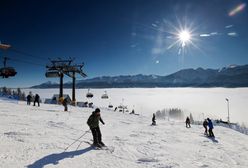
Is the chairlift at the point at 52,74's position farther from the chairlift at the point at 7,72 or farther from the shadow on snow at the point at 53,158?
the shadow on snow at the point at 53,158

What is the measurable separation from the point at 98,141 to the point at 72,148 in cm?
135

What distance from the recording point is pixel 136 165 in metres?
8.55

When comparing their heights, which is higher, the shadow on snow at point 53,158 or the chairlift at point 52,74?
the chairlift at point 52,74

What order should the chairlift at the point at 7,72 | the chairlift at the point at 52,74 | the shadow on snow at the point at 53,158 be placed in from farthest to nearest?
the chairlift at the point at 52,74
the chairlift at the point at 7,72
the shadow on snow at the point at 53,158

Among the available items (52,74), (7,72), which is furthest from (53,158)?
(52,74)

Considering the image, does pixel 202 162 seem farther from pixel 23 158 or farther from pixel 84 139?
pixel 23 158

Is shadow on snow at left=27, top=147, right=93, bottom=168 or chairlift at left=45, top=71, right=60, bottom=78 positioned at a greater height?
chairlift at left=45, top=71, right=60, bottom=78

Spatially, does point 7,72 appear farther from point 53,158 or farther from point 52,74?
point 53,158

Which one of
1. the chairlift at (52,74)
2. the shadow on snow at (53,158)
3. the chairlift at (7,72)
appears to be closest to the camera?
the shadow on snow at (53,158)

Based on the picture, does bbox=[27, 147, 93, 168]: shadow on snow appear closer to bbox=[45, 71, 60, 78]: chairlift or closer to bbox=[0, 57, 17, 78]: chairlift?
bbox=[0, 57, 17, 78]: chairlift

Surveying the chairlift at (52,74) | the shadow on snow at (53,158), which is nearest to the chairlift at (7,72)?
the chairlift at (52,74)

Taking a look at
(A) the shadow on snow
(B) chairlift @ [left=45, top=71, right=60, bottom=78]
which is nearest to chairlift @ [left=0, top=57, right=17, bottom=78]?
(B) chairlift @ [left=45, top=71, right=60, bottom=78]

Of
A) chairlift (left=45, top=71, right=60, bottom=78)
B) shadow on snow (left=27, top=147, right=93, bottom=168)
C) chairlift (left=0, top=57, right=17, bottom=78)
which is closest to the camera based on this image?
shadow on snow (left=27, top=147, right=93, bottom=168)

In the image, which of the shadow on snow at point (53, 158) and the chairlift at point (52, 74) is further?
the chairlift at point (52, 74)
